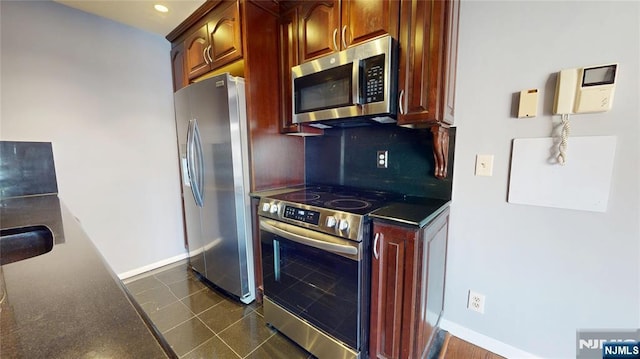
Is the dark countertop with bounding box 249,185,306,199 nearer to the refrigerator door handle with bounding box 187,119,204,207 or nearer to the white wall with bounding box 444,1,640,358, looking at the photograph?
the refrigerator door handle with bounding box 187,119,204,207

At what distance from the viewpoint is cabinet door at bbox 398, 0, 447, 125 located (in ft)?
3.89

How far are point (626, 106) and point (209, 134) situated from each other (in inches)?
93.8

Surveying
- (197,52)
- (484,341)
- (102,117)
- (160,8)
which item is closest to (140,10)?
(160,8)

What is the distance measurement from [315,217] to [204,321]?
4.08 feet

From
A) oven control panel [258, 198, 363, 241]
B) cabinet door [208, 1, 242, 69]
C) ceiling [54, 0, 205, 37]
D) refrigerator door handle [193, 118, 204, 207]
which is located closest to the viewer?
oven control panel [258, 198, 363, 241]

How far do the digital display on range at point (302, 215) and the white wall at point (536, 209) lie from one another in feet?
3.08

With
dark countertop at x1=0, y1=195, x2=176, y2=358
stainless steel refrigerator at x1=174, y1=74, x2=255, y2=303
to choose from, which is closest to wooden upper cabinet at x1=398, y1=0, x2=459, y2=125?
stainless steel refrigerator at x1=174, y1=74, x2=255, y2=303

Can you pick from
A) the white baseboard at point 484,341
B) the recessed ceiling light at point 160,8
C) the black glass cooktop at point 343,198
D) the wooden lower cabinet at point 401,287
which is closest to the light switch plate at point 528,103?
the wooden lower cabinet at point 401,287

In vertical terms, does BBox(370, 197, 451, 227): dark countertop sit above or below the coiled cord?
below

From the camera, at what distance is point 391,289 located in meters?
1.17

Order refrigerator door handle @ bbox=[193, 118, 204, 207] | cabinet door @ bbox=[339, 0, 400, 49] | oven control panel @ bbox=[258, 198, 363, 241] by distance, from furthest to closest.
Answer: refrigerator door handle @ bbox=[193, 118, 204, 207] < cabinet door @ bbox=[339, 0, 400, 49] < oven control panel @ bbox=[258, 198, 363, 241]

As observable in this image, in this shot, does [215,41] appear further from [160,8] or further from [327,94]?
[327,94]

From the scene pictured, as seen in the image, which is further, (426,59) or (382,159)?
(382,159)

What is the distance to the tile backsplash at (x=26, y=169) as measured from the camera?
1.68 meters
